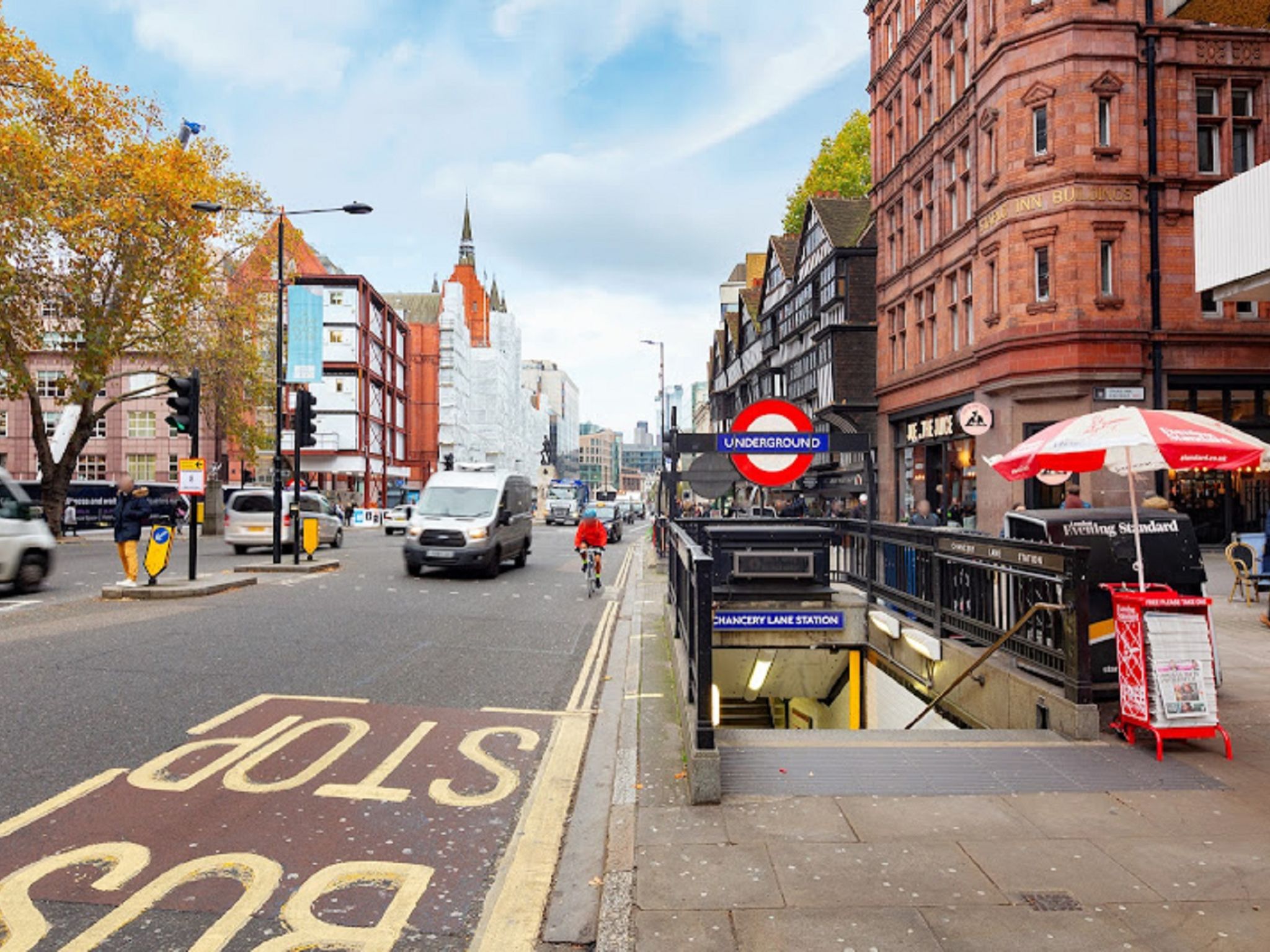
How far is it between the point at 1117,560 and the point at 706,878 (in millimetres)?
4192

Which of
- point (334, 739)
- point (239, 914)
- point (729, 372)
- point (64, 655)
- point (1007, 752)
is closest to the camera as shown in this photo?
point (239, 914)

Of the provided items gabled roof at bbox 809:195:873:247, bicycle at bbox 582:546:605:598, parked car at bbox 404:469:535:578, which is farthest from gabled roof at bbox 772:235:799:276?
bicycle at bbox 582:546:605:598

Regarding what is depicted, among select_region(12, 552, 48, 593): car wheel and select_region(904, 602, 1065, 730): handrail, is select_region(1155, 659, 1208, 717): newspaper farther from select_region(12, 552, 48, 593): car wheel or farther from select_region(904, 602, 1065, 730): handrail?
select_region(12, 552, 48, 593): car wheel

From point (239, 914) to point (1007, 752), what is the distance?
430cm

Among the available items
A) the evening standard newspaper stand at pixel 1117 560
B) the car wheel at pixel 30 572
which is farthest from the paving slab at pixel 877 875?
the car wheel at pixel 30 572

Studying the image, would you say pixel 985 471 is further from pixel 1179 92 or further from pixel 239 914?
pixel 239 914

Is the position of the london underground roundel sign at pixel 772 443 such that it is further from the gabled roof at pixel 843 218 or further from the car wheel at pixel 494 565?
the gabled roof at pixel 843 218

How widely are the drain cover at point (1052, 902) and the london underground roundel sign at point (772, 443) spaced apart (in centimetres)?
411

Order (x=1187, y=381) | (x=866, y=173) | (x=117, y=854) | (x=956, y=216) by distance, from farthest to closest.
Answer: (x=866, y=173) < (x=956, y=216) < (x=1187, y=381) < (x=117, y=854)

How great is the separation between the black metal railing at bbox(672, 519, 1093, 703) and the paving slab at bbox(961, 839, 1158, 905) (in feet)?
6.86

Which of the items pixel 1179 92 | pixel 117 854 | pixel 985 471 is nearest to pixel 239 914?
pixel 117 854

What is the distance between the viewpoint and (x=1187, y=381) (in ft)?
70.0

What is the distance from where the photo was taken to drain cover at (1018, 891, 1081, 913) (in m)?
3.23

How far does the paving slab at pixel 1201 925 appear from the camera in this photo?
2.99 meters
